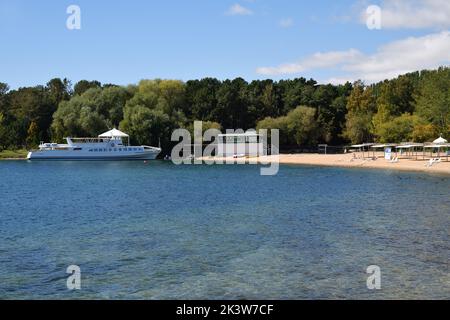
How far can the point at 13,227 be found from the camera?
2752 cm

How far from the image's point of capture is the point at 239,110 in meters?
120

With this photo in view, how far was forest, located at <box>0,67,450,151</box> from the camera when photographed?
340 ft

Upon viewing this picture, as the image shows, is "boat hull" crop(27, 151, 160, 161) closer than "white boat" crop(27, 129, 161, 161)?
No

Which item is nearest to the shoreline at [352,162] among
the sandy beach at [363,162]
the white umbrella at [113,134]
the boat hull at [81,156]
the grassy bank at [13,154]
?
the sandy beach at [363,162]

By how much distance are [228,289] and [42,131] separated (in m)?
113

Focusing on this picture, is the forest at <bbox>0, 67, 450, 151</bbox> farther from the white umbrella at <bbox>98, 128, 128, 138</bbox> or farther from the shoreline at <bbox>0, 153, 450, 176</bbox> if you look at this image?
the shoreline at <bbox>0, 153, 450, 176</bbox>

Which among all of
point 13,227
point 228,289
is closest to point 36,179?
point 13,227
